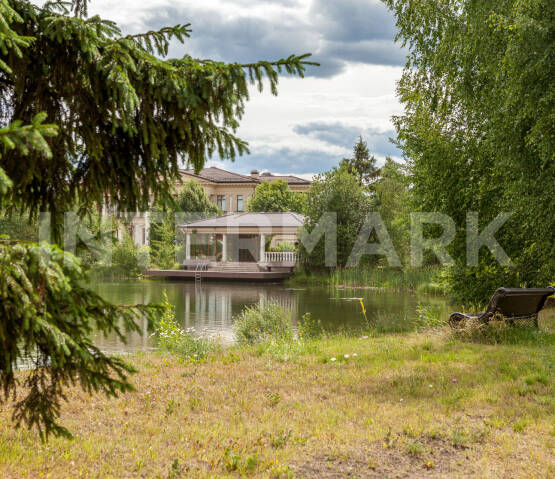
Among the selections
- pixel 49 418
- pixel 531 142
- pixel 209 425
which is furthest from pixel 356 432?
pixel 531 142

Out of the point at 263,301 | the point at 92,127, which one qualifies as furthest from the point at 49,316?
the point at 263,301

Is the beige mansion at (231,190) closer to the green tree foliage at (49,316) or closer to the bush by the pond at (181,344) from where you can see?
the bush by the pond at (181,344)

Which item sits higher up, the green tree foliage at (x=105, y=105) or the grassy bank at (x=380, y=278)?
the green tree foliage at (x=105, y=105)

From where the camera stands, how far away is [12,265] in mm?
2123

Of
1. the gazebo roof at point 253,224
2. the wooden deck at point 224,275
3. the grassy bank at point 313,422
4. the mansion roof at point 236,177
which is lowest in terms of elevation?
the grassy bank at point 313,422

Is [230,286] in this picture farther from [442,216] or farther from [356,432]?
[356,432]

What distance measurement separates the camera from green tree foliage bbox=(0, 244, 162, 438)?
2.13m

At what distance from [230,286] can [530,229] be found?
19886 millimetres

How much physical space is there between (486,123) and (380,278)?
17.7m

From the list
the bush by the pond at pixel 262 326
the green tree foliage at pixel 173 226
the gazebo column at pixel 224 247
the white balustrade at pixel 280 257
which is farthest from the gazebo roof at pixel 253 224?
the bush by the pond at pixel 262 326

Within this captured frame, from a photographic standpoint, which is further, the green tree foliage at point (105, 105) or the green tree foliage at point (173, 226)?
the green tree foliage at point (173, 226)

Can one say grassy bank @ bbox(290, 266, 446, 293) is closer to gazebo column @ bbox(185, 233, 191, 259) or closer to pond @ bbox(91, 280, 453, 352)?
pond @ bbox(91, 280, 453, 352)

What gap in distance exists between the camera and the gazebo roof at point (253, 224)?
33.4m

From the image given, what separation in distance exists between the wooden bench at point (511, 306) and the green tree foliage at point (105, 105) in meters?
5.57
